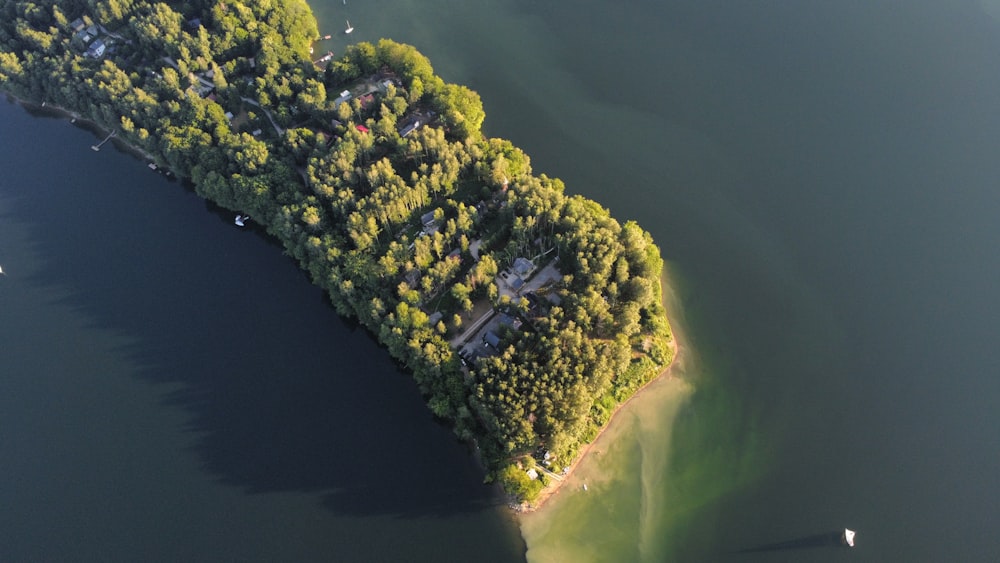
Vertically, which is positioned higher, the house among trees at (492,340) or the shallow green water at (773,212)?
the shallow green water at (773,212)

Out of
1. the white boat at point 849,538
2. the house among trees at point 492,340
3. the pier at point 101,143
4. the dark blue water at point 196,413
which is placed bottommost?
the dark blue water at point 196,413

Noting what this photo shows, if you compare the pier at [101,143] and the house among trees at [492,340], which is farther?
the pier at [101,143]

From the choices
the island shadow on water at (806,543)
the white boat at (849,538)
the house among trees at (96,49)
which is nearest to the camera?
the white boat at (849,538)

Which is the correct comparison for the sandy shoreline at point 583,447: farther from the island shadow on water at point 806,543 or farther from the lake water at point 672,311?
the island shadow on water at point 806,543

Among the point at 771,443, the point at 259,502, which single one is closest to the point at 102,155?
the point at 259,502

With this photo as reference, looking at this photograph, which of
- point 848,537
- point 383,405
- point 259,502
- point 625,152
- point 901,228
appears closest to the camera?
point 848,537

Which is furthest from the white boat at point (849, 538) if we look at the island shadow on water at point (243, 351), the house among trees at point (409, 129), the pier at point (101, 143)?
the pier at point (101, 143)

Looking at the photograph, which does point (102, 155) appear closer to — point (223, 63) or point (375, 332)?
point (223, 63)
